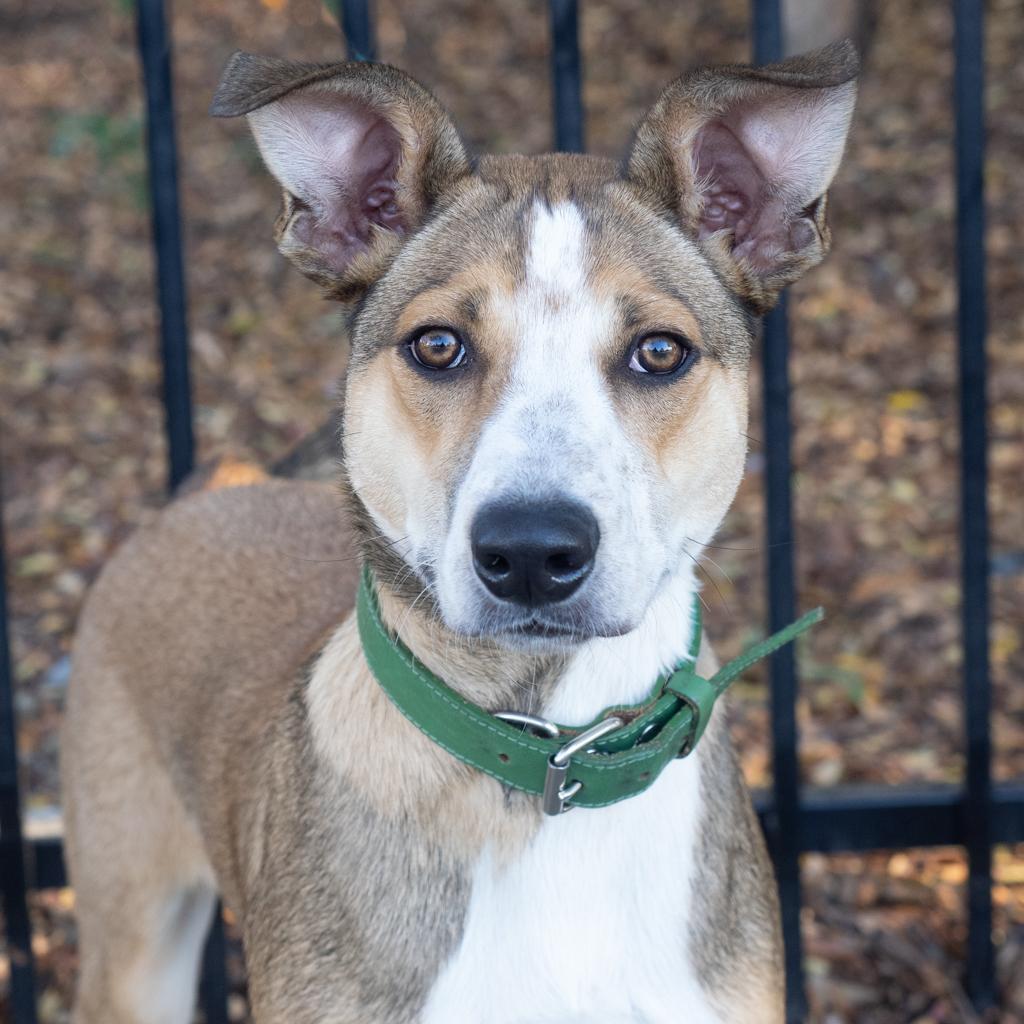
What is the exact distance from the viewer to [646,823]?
261 cm

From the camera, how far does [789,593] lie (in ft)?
12.3

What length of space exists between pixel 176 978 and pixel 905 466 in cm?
431

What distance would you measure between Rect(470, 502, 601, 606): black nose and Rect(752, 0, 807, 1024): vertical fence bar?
4.90 ft

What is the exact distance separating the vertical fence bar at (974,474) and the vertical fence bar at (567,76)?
91 cm

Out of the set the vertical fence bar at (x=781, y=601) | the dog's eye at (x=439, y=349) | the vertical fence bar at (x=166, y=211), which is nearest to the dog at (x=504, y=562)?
the dog's eye at (x=439, y=349)

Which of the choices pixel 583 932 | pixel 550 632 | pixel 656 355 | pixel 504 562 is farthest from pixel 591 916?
pixel 656 355

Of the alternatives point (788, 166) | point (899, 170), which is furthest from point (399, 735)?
point (899, 170)

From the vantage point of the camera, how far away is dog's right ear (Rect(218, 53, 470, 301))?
2.57m

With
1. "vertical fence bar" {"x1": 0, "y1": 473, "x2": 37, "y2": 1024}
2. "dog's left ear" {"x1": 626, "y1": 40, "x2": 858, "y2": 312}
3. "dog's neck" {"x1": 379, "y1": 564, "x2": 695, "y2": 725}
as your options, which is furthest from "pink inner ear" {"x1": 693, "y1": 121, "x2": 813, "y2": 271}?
"vertical fence bar" {"x1": 0, "y1": 473, "x2": 37, "y2": 1024}

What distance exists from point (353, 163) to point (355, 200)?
7 centimetres

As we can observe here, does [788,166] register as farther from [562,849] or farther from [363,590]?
[562,849]

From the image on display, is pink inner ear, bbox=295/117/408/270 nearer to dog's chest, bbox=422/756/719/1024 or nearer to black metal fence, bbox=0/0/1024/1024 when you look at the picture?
black metal fence, bbox=0/0/1024/1024

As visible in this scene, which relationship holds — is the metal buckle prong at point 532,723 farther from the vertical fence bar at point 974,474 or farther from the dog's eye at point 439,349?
the vertical fence bar at point 974,474

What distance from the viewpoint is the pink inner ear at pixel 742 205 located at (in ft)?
8.95
